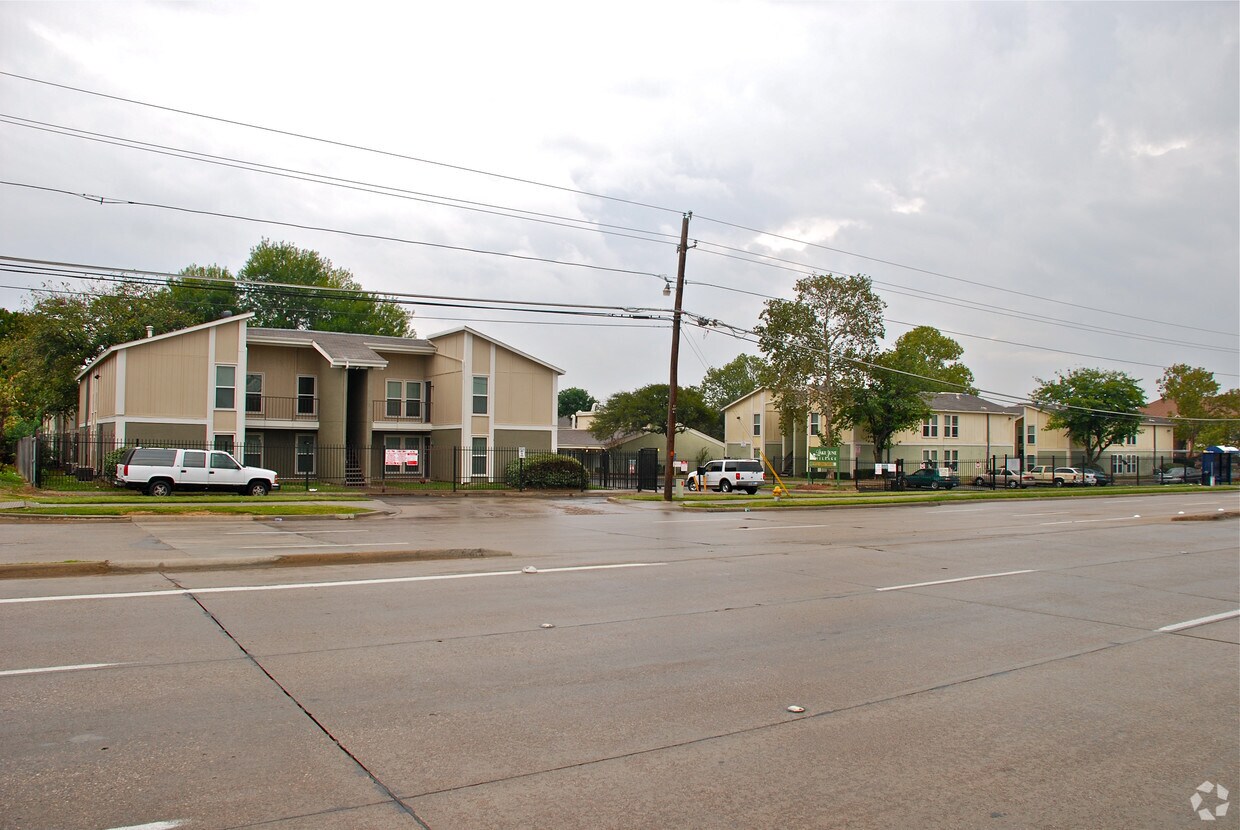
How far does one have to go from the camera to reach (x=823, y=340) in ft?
193

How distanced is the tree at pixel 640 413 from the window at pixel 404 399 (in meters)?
37.4

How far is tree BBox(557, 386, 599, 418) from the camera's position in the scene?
140 m

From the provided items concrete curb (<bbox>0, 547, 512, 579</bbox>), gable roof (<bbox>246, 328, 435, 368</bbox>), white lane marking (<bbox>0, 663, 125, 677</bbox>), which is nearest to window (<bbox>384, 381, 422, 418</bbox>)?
gable roof (<bbox>246, 328, 435, 368</bbox>)

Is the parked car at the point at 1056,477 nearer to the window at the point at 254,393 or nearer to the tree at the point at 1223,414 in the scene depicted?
the tree at the point at 1223,414

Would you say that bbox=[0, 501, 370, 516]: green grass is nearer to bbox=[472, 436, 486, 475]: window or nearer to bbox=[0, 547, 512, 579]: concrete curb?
bbox=[0, 547, 512, 579]: concrete curb

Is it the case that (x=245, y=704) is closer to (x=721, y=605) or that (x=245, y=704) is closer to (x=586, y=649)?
(x=586, y=649)

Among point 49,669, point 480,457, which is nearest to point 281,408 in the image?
point 480,457

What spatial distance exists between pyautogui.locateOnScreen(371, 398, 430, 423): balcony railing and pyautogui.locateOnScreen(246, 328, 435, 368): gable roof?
7.86ft

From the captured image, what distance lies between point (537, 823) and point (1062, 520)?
2572cm

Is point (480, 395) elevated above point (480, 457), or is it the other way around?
point (480, 395)

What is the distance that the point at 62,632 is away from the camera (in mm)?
7996

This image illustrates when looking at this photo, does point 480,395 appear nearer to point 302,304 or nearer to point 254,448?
point 254,448

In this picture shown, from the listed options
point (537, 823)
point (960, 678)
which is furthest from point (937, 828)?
point (960, 678)

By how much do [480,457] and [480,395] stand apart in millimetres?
2916
